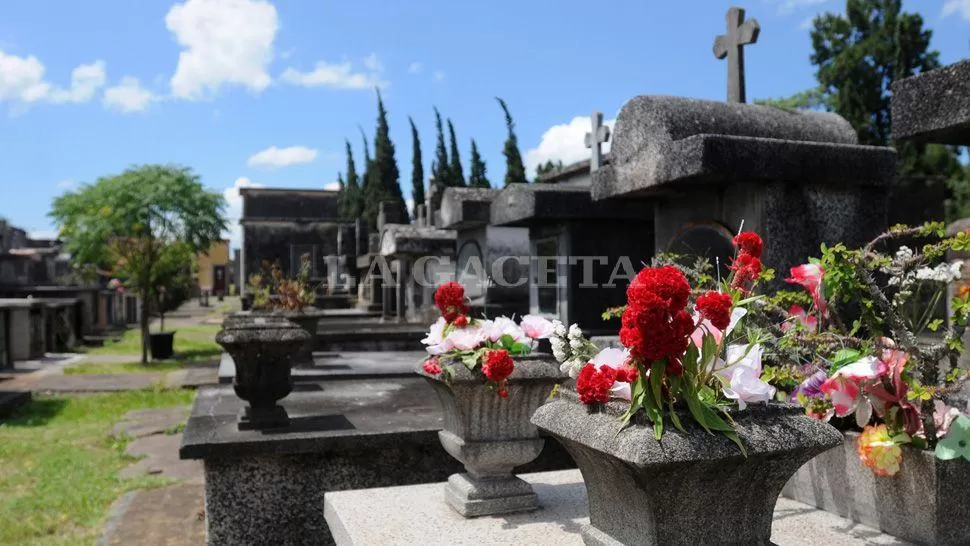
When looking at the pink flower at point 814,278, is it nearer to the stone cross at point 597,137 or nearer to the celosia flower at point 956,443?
the celosia flower at point 956,443

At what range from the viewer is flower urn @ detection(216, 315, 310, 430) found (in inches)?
210

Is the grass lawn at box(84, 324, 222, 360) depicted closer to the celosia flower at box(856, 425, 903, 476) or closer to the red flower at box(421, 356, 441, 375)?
the red flower at box(421, 356, 441, 375)

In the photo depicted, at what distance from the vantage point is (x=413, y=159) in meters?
34.4

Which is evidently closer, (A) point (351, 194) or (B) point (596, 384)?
(B) point (596, 384)

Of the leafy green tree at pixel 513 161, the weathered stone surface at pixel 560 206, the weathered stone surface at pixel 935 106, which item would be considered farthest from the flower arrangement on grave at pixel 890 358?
the leafy green tree at pixel 513 161

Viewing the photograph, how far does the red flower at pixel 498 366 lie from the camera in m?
3.49

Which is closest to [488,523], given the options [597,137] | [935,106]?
[935,106]

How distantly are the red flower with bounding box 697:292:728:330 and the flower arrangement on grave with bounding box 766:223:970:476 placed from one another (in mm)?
1033

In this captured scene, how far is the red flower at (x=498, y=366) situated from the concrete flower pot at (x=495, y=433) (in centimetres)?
20

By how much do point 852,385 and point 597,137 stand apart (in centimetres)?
653

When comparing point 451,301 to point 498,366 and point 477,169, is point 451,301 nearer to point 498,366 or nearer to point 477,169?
point 498,366

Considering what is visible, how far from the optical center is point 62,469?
7.15 meters

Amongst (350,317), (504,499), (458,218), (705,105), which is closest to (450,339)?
(504,499)

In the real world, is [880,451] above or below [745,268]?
below
